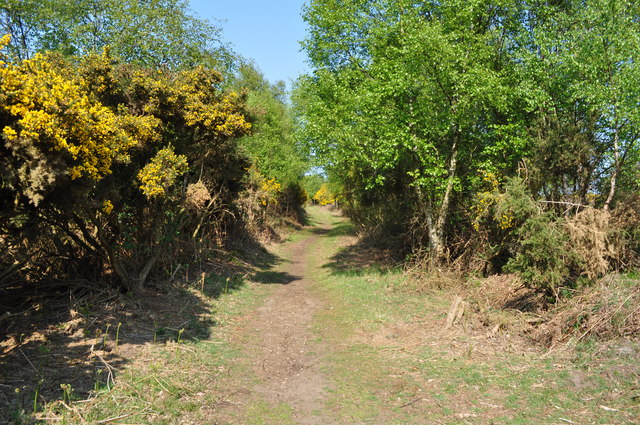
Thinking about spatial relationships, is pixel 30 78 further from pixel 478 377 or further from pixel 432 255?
pixel 432 255

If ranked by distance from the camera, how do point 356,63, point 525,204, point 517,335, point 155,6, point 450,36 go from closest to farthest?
point 517,335
point 525,204
point 450,36
point 356,63
point 155,6

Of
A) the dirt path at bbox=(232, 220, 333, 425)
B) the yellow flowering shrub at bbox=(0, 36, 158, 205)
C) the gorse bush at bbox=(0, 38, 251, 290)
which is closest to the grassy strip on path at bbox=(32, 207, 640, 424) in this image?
the dirt path at bbox=(232, 220, 333, 425)

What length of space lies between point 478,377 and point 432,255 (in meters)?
8.29

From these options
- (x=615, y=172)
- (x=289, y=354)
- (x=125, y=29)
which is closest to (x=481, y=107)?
(x=615, y=172)

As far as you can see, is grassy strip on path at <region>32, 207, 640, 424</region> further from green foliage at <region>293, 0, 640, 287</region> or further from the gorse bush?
the gorse bush

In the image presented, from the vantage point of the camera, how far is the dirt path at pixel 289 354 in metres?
7.32

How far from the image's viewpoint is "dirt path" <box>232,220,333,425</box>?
7324 mm

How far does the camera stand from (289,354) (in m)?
9.79

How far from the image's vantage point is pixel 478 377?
25.9 feet

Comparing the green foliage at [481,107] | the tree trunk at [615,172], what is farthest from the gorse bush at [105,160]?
the tree trunk at [615,172]

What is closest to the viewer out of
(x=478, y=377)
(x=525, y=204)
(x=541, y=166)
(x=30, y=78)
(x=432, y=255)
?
(x=30, y=78)

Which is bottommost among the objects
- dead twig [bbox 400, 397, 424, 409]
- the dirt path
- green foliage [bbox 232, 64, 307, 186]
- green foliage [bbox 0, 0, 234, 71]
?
the dirt path

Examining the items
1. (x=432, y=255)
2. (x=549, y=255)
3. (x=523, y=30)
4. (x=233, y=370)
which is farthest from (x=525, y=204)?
(x=233, y=370)

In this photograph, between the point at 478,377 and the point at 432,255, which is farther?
the point at 432,255
